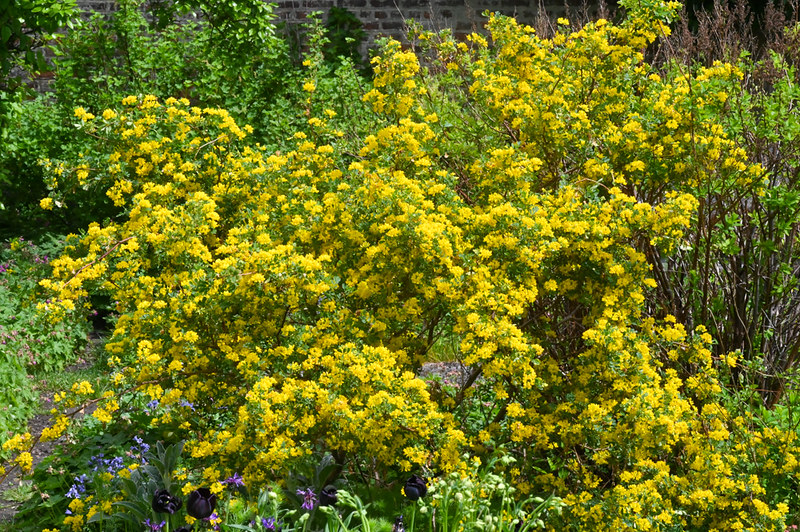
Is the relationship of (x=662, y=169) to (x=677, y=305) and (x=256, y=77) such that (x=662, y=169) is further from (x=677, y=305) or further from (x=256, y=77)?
(x=256, y=77)

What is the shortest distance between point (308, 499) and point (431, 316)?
87 cm

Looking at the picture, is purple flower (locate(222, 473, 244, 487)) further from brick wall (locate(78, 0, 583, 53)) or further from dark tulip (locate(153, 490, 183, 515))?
brick wall (locate(78, 0, 583, 53))

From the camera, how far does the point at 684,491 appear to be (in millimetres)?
3061

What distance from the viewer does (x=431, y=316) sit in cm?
349

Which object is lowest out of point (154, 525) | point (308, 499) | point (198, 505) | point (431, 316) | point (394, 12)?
point (154, 525)

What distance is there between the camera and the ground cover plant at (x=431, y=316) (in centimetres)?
301

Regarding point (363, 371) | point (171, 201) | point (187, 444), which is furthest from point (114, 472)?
point (363, 371)

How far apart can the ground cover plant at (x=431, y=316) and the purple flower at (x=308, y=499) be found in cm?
1

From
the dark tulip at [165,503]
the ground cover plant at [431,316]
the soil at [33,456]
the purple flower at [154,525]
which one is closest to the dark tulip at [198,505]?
the ground cover plant at [431,316]

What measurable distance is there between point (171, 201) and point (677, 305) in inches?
98.3

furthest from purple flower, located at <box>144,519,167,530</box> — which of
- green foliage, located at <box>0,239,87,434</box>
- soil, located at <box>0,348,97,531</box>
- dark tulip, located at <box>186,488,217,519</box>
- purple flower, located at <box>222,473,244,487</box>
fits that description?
green foliage, located at <box>0,239,87,434</box>

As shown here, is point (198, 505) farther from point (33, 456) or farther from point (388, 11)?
point (388, 11)

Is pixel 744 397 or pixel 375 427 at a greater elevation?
pixel 375 427

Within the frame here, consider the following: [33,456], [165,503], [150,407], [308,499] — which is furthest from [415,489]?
[33,456]
